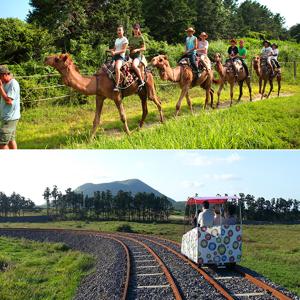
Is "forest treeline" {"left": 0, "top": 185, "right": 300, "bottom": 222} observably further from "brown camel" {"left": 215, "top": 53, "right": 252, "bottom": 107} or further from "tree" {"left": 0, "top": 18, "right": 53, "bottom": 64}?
"tree" {"left": 0, "top": 18, "right": 53, "bottom": 64}

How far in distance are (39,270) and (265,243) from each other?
453 cm

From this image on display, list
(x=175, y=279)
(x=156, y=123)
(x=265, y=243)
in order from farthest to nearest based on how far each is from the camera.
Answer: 1. (x=265, y=243)
2. (x=156, y=123)
3. (x=175, y=279)

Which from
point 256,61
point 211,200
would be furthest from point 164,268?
point 256,61

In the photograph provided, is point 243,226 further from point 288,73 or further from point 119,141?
point 288,73

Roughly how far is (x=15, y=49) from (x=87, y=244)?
3314mm

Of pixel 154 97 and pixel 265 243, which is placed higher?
pixel 154 97

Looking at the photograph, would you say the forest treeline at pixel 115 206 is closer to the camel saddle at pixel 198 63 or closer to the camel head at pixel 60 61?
the camel head at pixel 60 61

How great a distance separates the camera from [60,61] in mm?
6770

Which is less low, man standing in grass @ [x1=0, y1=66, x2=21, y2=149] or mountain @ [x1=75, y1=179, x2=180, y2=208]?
man standing in grass @ [x1=0, y1=66, x2=21, y2=149]

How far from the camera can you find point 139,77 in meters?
7.32

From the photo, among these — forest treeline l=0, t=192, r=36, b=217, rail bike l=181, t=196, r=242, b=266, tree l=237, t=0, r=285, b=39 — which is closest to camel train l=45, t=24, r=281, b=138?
tree l=237, t=0, r=285, b=39

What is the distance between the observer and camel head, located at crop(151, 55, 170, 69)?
7586 mm

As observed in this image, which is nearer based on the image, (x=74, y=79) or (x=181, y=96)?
(x=74, y=79)

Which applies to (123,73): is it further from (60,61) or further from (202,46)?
(202,46)
